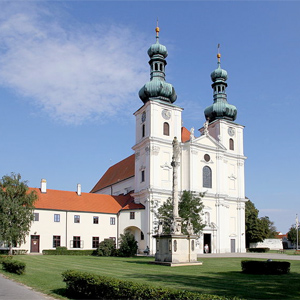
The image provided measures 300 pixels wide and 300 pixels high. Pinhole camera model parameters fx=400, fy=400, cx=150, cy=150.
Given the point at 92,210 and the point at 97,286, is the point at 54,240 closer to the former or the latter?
the point at 92,210

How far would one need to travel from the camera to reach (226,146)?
2474 inches

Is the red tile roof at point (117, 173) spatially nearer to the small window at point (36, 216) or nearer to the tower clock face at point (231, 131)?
the tower clock face at point (231, 131)

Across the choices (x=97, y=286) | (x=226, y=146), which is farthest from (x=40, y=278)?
(x=226, y=146)

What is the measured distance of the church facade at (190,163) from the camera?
178ft

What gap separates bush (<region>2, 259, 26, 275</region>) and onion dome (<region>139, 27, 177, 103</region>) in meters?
37.6

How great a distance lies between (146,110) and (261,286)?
42.4 meters

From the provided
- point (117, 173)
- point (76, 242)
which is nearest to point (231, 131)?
point (117, 173)

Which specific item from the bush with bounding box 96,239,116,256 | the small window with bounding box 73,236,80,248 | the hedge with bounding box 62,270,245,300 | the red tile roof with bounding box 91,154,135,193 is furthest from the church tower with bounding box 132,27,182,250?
the hedge with bounding box 62,270,245,300

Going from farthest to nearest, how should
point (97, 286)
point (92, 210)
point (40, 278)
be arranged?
point (92, 210) < point (40, 278) < point (97, 286)

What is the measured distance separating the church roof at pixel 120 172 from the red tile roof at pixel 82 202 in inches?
263

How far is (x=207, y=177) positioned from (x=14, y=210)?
90.5 feet

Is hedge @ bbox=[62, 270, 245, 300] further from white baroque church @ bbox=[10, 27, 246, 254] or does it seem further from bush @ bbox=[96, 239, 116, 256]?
white baroque church @ bbox=[10, 27, 246, 254]

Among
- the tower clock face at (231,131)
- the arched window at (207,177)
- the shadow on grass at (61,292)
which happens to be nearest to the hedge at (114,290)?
the shadow on grass at (61,292)

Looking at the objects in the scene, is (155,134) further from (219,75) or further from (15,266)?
(15,266)
